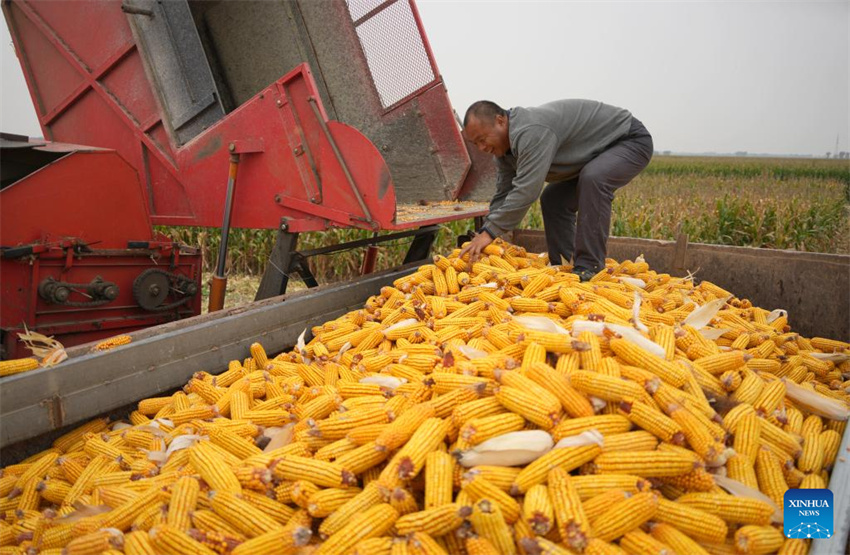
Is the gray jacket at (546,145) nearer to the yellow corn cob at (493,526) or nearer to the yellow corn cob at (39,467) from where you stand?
the yellow corn cob at (493,526)

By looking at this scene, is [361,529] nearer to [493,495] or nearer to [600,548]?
[493,495]

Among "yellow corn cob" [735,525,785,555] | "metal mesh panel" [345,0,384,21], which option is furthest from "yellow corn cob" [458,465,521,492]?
"metal mesh panel" [345,0,384,21]

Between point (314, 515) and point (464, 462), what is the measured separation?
550mm

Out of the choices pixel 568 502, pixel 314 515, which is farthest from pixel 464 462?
pixel 314 515

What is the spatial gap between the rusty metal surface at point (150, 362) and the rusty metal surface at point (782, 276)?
122 inches

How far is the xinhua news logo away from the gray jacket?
106 inches

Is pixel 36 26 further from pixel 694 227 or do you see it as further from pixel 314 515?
pixel 694 227

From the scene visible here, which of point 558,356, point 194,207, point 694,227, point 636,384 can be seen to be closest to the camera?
point 636,384

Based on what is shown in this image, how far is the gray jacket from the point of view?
4363mm

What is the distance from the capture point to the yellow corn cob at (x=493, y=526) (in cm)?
177

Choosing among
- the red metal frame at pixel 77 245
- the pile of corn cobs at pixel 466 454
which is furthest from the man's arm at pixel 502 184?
the red metal frame at pixel 77 245

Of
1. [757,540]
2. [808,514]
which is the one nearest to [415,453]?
[757,540]

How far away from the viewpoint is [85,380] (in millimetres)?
2711

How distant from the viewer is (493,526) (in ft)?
5.84
